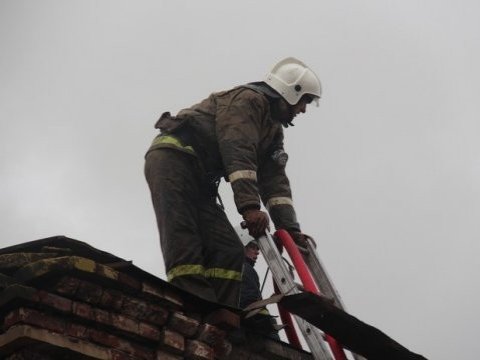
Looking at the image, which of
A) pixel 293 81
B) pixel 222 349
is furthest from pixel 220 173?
pixel 222 349

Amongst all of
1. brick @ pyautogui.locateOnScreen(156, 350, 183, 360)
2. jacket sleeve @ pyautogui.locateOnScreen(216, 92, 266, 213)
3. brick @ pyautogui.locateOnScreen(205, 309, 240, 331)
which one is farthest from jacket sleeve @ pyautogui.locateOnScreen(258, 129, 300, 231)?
brick @ pyautogui.locateOnScreen(156, 350, 183, 360)

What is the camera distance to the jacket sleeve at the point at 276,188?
5648 millimetres

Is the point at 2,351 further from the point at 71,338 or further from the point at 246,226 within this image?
the point at 246,226

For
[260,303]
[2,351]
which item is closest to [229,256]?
[260,303]

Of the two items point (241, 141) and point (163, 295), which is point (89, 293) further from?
point (241, 141)

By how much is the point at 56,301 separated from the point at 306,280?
1.83 meters

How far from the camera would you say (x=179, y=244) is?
4.79 metres

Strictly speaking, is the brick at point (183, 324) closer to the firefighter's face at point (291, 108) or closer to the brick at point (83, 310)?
the brick at point (83, 310)

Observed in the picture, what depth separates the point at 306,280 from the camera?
15.2 ft

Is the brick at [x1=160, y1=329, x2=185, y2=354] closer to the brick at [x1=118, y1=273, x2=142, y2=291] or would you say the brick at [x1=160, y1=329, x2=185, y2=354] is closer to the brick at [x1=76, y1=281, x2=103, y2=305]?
the brick at [x1=118, y1=273, x2=142, y2=291]

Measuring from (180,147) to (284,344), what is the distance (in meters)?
1.56

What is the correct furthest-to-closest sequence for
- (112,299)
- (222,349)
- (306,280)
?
(306,280)
(222,349)
(112,299)

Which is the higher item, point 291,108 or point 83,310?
point 291,108

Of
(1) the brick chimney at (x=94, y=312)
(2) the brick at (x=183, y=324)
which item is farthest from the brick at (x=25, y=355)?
(2) the brick at (x=183, y=324)
